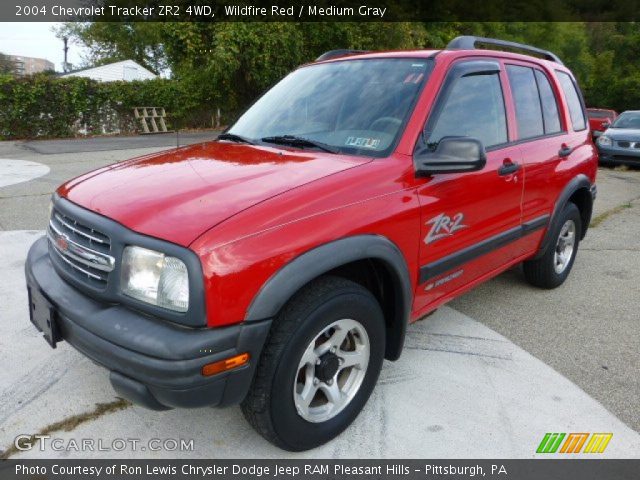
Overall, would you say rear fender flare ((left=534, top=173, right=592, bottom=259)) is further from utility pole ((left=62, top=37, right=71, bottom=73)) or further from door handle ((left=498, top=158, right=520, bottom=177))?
utility pole ((left=62, top=37, right=71, bottom=73))

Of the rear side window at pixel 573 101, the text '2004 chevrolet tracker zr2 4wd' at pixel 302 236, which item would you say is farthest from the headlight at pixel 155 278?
the rear side window at pixel 573 101

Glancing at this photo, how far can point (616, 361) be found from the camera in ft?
10.8

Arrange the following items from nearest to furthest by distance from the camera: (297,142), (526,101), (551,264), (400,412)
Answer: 1. (400,412)
2. (297,142)
3. (526,101)
4. (551,264)

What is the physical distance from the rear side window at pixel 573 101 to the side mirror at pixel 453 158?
84.5 inches

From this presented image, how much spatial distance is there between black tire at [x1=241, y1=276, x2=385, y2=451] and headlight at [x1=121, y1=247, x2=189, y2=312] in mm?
407

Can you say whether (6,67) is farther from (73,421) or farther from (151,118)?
(73,421)

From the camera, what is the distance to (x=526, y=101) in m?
3.66

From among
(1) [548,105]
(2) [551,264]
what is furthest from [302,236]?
(2) [551,264]

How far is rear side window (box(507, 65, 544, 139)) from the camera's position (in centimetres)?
352

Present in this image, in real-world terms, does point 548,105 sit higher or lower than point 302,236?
higher

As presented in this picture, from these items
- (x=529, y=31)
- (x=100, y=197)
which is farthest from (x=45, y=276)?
(x=529, y=31)

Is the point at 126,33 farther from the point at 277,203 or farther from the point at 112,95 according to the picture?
the point at 277,203

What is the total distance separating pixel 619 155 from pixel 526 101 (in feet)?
35.9

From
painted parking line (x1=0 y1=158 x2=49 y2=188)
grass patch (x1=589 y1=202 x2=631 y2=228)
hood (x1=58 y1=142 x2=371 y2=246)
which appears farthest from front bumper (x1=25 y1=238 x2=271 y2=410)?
painted parking line (x1=0 y1=158 x2=49 y2=188)
